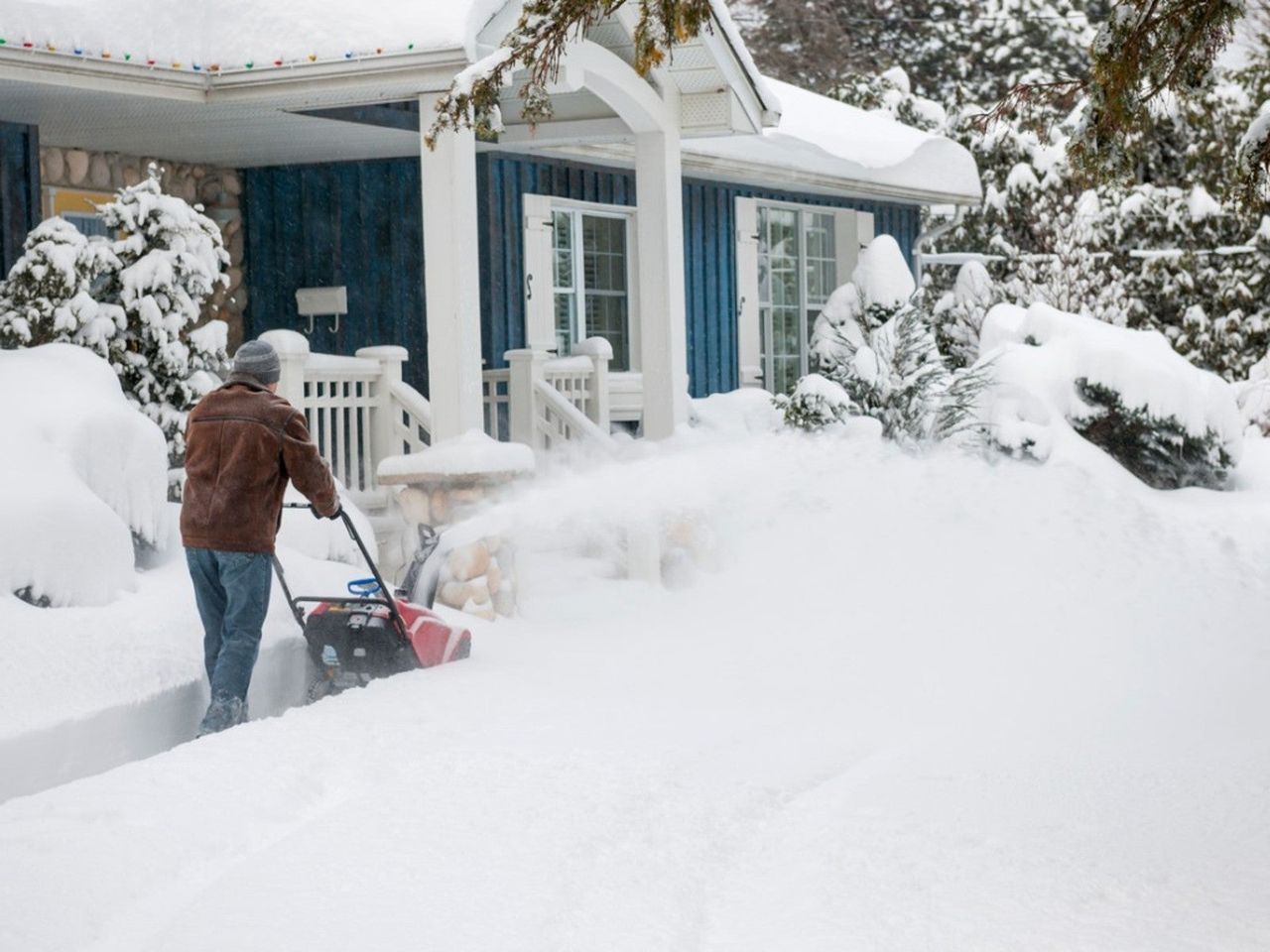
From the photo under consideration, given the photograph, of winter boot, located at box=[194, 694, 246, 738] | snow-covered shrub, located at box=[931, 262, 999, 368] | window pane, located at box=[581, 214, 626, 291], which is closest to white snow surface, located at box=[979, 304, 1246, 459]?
window pane, located at box=[581, 214, 626, 291]

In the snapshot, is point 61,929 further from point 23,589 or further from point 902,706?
point 902,706

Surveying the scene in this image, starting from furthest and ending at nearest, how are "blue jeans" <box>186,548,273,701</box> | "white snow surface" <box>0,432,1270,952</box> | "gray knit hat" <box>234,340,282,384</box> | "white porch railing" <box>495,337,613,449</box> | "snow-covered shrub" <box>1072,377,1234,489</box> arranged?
"snow-covered shrub" <box>1072,377,1234,489</box>, "white porch railing" <box>495,337,613,449</box>, "gray knit hat" <box>234,340,282,384</box>, "blue jeans" <box>186,548,273,701</box>, "white snow surface" <box>0,432,1270,952</box>

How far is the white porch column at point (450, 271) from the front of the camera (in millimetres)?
10320

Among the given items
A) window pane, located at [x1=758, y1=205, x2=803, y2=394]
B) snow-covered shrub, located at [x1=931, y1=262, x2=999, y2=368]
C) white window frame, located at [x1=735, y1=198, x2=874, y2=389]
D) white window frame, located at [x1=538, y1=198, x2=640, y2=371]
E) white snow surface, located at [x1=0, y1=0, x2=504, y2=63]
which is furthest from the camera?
snow-covered shrub, located at [x1=931, y1=262, x2=999, y2=368]

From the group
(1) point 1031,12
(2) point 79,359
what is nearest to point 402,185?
(2) point 79,359

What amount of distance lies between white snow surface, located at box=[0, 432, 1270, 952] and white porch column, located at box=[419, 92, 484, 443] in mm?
800

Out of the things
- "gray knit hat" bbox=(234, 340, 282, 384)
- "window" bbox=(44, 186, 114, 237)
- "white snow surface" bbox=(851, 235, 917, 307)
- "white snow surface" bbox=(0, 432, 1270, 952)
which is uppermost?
"window" bbox=(44, 186, 114, 237)

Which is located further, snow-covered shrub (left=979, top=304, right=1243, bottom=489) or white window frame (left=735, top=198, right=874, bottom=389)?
white window frame (left=735, top=198, right=874, bottom=389)

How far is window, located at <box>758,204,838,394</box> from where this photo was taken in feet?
61.4

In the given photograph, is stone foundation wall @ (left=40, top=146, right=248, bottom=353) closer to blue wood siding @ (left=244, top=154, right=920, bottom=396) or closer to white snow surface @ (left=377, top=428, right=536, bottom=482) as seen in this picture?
blue wood siding @ (left=244, top=154, right=920, bottom=396)

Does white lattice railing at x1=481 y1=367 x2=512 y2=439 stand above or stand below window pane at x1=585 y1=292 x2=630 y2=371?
below

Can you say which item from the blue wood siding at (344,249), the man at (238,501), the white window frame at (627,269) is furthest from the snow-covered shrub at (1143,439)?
the man at (238,501)

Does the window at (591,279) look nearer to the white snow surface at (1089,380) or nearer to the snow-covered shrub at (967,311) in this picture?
the white snow surface at (1089,380)

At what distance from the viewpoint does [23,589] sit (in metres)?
7.97
